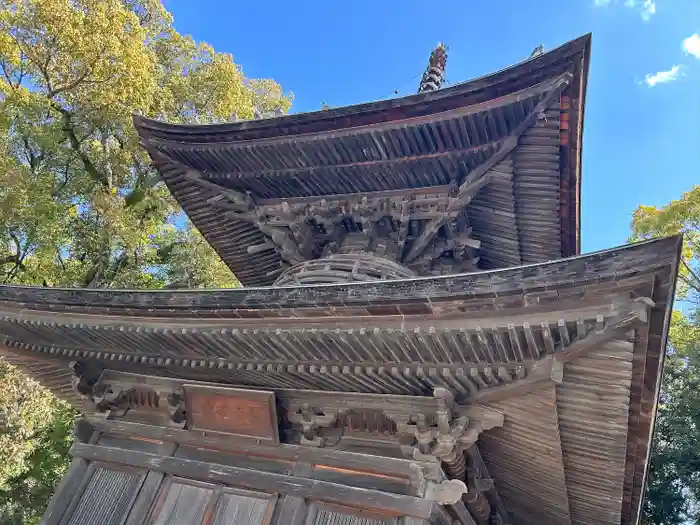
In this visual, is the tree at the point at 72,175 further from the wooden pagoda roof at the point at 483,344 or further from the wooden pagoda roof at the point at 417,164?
the wooden pagoda roof at the point at 483,344

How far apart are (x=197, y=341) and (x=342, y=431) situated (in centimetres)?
187

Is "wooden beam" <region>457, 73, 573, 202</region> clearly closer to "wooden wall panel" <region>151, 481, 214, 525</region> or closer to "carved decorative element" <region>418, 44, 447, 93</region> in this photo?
"carved decorative element" <region>418, 44, 447, 93</region>

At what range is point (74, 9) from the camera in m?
14.5

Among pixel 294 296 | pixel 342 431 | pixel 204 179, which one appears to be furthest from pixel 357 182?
pixel 342 431

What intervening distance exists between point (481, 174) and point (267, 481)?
4.81 meters

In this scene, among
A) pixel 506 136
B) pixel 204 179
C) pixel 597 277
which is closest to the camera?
pixel 597 277

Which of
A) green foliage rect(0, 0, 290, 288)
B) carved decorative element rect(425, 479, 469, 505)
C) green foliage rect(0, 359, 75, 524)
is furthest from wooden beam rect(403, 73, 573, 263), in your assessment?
green foliage rect(0, 359, 75, 524)

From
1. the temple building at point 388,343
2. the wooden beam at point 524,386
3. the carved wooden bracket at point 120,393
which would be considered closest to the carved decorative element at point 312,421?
the temple building at point 388,343

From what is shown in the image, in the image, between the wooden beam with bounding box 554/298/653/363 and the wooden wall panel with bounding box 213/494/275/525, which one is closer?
the wooden beam with bounding box 554/298/653/363

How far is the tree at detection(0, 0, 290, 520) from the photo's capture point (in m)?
13.8

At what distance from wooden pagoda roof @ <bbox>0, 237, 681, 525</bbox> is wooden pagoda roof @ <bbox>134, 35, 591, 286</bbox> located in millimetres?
3016

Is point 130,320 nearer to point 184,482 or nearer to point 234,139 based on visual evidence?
point 184,482

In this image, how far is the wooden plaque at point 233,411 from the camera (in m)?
5.66

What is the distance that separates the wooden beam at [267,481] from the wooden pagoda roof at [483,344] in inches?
37.5
